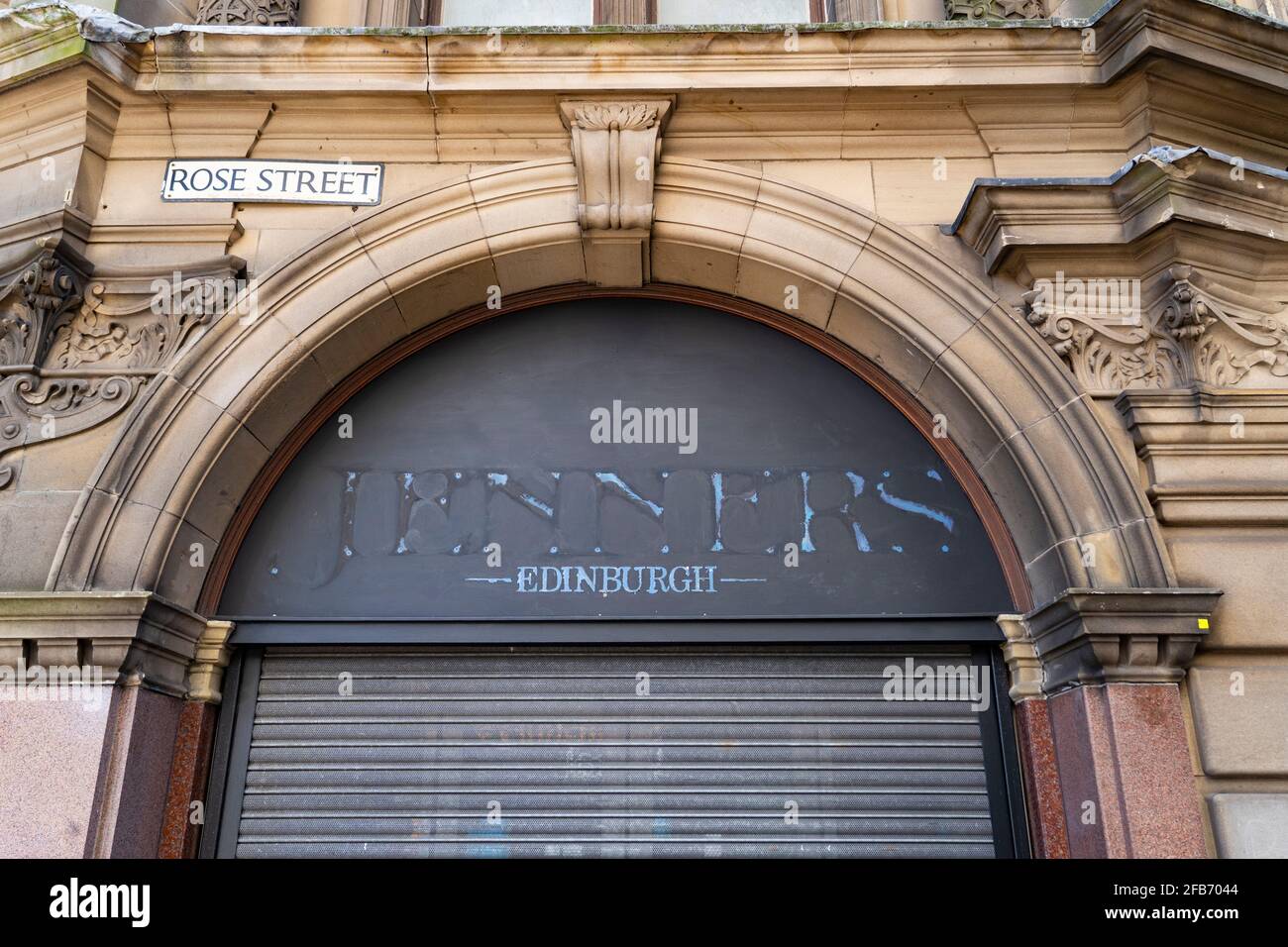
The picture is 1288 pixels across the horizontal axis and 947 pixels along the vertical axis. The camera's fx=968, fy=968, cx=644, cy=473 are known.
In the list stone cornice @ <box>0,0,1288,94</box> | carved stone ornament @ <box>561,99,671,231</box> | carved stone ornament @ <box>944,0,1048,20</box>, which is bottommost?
carved stone ornament @ <box>561,99,671,231</box>

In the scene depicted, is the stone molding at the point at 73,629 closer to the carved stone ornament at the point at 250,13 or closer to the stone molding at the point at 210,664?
the stone molding at the point at 210,664

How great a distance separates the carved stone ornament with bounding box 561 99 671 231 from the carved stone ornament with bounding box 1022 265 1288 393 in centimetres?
216

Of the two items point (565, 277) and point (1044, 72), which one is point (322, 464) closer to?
point (565, 277)

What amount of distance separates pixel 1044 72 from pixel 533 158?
9.28 feet

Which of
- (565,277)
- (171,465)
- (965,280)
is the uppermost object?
(565,277)

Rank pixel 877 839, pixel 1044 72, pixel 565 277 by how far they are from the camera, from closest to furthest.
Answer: pixel 877 839
pixel 1044 72
pixel 565 277

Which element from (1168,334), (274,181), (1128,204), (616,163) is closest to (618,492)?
(616,163)

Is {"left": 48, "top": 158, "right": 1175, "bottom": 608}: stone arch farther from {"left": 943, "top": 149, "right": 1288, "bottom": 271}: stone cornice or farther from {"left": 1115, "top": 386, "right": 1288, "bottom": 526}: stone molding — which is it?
{"left": 943, "top": 149, "right": 1288, "bottom": 271}: stone cornice

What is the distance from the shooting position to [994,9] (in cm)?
575

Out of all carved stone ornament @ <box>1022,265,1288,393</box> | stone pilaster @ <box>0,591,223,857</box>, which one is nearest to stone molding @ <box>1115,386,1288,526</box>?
carved stone ornament @ <box>1022,265,1288,393</box>

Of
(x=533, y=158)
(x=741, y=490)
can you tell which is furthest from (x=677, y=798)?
(x=533, y=158)

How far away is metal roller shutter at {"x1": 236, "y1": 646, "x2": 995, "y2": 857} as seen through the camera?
4848mm

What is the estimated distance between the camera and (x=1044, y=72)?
5.25 metres

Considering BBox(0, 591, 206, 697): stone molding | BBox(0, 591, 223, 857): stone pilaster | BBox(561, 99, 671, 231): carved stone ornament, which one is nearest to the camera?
BBox(0, 591, 223, 857): stone pilaster
